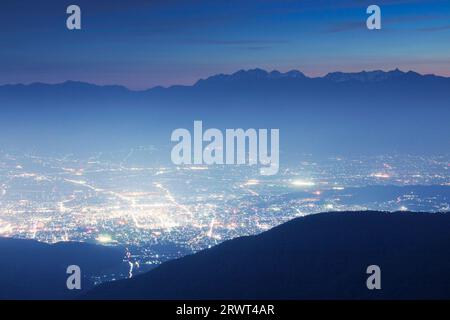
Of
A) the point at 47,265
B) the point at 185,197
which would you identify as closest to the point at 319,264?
the point at 47,265

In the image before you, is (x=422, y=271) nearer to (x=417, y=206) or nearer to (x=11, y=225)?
(x=417, y=206)

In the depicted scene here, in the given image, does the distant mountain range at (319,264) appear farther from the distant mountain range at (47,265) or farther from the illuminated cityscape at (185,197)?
the illuminated cityscape at (185,197)

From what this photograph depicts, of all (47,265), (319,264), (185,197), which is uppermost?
(185,197)

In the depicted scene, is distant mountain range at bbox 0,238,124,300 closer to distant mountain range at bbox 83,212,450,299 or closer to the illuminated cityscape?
the illuminated cityscape

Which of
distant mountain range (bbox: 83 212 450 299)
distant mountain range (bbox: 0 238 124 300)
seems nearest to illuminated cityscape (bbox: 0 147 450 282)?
distant mountain range (bbox: 0 238 124 300)

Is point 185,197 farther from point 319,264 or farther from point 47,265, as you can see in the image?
point 319,264

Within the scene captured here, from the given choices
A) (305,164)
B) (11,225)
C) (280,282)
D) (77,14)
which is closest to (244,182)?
(305,164)

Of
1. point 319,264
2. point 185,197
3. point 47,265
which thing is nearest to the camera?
point 319,264
